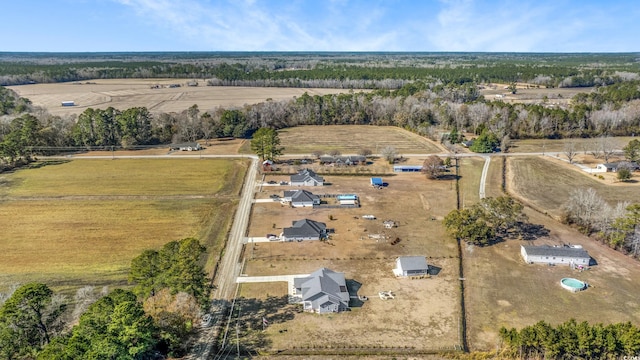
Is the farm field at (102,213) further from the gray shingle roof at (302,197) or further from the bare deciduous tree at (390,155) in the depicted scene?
the bare deciduous tree at (390,155)

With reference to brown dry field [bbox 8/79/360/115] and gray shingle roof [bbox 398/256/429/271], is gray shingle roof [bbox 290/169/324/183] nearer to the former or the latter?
gray shingle roof [bbox 398/256/429/271]

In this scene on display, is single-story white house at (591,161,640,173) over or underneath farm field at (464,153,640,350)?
over

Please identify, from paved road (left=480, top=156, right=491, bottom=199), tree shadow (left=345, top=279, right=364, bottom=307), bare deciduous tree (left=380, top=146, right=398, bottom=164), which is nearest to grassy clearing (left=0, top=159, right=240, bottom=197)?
bare deciduous tree (left=380, top=146, right=398, bottom=164)

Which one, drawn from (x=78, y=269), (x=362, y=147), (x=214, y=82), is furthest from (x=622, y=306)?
(x=214, y=82)

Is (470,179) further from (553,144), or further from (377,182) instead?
(553,144)

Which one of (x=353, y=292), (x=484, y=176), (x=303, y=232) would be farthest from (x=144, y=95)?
(x=353, y=292)

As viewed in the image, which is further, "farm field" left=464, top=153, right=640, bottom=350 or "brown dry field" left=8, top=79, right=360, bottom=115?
"brown dry field" left=8, top=79, right=360, bottom=115

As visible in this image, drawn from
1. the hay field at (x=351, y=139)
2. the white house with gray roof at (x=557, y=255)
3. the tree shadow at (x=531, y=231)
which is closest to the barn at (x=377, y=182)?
the hay field at (x=351, y=139)
